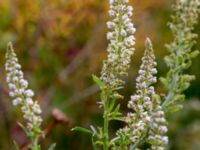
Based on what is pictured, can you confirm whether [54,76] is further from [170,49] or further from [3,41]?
[170,49]

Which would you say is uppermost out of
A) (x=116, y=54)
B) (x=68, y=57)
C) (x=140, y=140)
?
(x=68, y=57)

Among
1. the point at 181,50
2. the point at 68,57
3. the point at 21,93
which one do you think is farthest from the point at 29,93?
the point at 68,57

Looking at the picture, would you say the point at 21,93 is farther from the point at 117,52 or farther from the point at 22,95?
the point at 117,52

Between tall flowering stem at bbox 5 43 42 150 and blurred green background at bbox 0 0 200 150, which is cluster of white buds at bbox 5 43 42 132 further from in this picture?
blurred green background at bbox 0 0 200 150

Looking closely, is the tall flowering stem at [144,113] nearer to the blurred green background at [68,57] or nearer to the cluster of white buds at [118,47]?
the cluster of white buds at [118,47]

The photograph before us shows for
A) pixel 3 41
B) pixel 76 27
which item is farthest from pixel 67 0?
pixel 3 41

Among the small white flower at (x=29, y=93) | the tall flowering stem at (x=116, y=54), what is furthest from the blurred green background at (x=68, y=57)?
the small white flower at (x=29, y=93)
